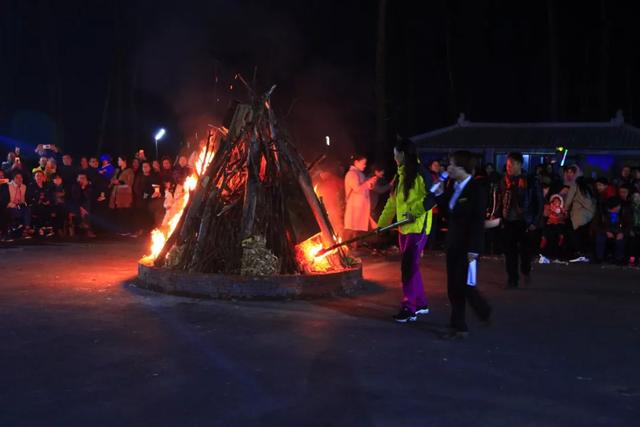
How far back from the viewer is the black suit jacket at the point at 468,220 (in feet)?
23.0

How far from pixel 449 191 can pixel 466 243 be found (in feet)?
1.93

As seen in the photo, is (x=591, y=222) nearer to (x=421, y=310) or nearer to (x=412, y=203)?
(x=421, y=310)

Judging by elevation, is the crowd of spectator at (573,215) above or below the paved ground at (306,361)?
above

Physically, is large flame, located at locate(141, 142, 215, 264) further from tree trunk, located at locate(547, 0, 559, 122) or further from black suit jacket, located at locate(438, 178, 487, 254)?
tree trunk, located at locate(547, 0, 559, 122)

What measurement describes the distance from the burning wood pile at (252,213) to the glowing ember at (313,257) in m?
0.01

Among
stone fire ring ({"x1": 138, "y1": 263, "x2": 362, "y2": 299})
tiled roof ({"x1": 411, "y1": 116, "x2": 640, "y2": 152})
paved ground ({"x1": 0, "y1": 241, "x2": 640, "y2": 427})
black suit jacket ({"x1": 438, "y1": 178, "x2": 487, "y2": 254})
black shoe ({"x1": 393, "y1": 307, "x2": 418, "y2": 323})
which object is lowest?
paved ground ({"x1": 0, "y1": 241, "x2": 640, "y2": 427})

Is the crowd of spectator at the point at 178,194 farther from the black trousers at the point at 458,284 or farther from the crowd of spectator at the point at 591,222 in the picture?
the black trousers at the point at 458,284

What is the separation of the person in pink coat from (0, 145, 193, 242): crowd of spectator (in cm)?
371

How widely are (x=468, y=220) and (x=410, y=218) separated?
2.75 feet

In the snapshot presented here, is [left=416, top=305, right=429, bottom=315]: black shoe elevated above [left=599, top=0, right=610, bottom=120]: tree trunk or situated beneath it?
situated beneath

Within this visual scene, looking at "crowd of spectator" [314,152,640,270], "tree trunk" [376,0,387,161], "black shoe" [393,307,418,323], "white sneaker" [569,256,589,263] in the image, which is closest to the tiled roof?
"tree trunk" [376,0,387,161]

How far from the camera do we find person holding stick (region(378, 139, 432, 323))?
7.84 m

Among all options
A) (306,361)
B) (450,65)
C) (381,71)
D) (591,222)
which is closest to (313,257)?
(306,361)

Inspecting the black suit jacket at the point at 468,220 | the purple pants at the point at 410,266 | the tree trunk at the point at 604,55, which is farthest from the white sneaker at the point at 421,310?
the tree trunk at the point at 604,55
